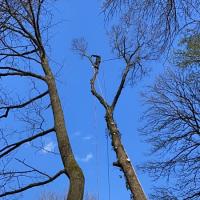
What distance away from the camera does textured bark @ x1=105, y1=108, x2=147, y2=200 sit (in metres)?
12.2

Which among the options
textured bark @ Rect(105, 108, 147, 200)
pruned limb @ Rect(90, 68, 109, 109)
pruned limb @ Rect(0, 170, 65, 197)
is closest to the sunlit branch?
pruned limb @ Rect(0, 170, 65, 197)

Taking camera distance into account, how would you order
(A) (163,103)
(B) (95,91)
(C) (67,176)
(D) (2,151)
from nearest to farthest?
(C) (67,176)
(D) (2,151)
(B) (95,91)
(A) (163,103)

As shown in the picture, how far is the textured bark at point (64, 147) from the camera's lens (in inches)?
235

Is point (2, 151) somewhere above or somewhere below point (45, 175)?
above

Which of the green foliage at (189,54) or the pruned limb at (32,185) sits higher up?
the green foliage at (189,54)

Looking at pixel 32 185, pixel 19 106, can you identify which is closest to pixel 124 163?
pixel 19 106

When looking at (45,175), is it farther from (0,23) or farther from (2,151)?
(0,23)

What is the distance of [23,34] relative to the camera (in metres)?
7.43

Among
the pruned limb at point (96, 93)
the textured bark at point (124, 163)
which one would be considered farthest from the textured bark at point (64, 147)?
the pruned limb at point (96, 93)

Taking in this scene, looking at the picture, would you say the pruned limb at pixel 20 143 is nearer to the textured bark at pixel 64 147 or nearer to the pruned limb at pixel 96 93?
the textured bark at pixel 64 147

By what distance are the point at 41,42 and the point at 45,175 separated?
199 cm

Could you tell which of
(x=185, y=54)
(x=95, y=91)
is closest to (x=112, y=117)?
(x=95, y=91)

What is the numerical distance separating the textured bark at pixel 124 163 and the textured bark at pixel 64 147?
5538 millimetres

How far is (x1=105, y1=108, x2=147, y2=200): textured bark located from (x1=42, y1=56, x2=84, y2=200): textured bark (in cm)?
554
